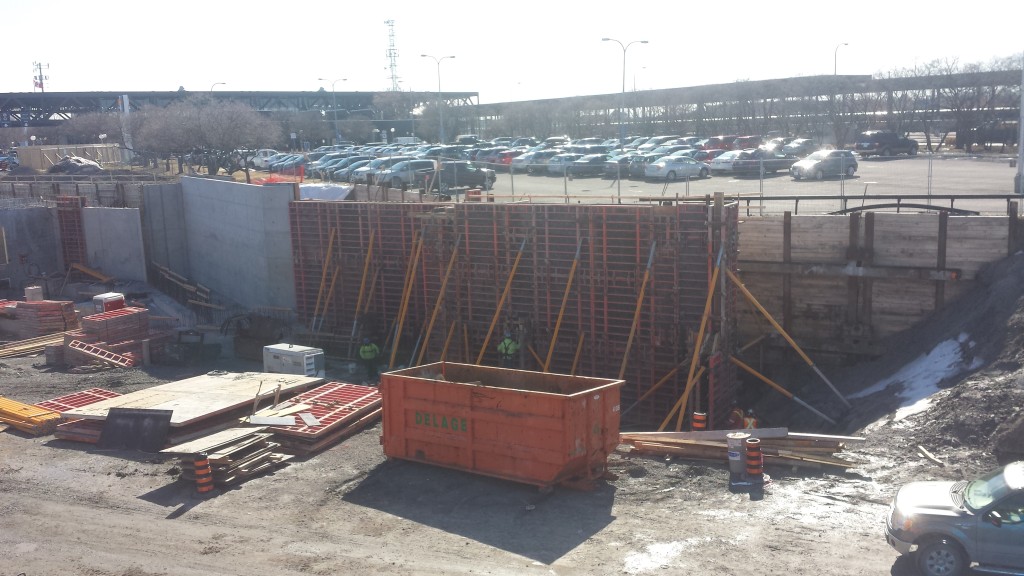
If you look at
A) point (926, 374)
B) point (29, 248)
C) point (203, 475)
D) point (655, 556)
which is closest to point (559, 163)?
point (29, 248)

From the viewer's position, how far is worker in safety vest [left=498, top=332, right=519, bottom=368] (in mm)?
19453

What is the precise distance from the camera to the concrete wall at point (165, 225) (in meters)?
31.5

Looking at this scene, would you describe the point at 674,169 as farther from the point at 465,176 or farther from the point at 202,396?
the point at 202,396

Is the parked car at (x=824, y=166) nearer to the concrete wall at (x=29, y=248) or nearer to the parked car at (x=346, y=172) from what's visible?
the parked car at (x=346, y=172)

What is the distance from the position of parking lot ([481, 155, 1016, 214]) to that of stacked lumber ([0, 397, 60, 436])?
12.1m

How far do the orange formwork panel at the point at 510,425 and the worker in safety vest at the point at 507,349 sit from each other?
5.47 meters

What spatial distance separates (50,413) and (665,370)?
11.9m

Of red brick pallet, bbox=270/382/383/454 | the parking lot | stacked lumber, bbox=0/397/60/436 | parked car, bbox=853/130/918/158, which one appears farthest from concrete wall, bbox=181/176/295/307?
parked car, bbox=853/130/918/158

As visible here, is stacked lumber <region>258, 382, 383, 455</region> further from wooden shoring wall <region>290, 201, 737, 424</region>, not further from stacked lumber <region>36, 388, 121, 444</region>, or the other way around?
wooden shoring wall <region>290, 201, 737, 424</region>

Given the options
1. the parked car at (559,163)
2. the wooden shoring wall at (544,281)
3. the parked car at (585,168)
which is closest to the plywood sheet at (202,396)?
the wooden shoring wall at (544,281)

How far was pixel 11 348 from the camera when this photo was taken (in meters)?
22.7

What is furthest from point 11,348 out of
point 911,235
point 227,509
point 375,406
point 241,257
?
point 911,235

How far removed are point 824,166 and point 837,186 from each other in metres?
2.23

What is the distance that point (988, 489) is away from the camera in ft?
29.3
